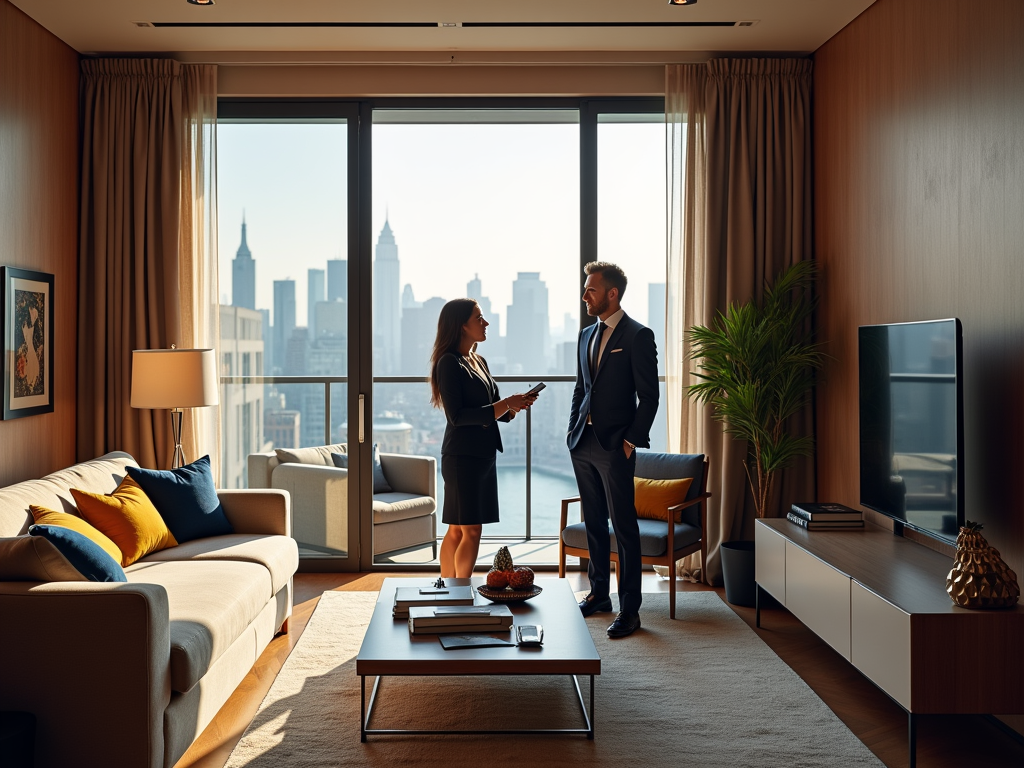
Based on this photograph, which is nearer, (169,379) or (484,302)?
(169,379)

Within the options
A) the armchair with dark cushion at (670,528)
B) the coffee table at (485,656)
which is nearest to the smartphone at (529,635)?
the coffee table at (485,656)

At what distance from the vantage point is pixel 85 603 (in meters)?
2.57

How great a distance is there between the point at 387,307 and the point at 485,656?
318 centimetres

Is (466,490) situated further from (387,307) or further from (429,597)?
(387,307)

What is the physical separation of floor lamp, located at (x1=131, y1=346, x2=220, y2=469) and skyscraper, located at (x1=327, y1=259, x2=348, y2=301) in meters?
1.09

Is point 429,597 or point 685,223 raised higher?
point 685,223

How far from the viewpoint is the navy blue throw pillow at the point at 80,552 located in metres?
2.82

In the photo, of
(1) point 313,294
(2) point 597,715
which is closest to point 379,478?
(1) point 313,294

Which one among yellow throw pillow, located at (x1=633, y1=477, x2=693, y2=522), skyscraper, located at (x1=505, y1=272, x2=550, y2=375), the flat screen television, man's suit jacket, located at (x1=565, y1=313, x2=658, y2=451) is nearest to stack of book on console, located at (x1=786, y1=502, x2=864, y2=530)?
the flat screen television

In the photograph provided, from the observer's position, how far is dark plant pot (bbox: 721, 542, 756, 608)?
4.71 meters

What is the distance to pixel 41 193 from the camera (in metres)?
4.67

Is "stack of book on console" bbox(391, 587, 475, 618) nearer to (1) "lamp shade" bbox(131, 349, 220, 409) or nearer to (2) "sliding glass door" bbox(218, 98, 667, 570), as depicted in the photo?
(1) "lamp shade" bbox(131, 349, 220, 409)

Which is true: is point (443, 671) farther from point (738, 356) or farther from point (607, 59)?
point (607, 59)

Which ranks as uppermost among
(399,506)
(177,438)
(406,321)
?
(406,321)
